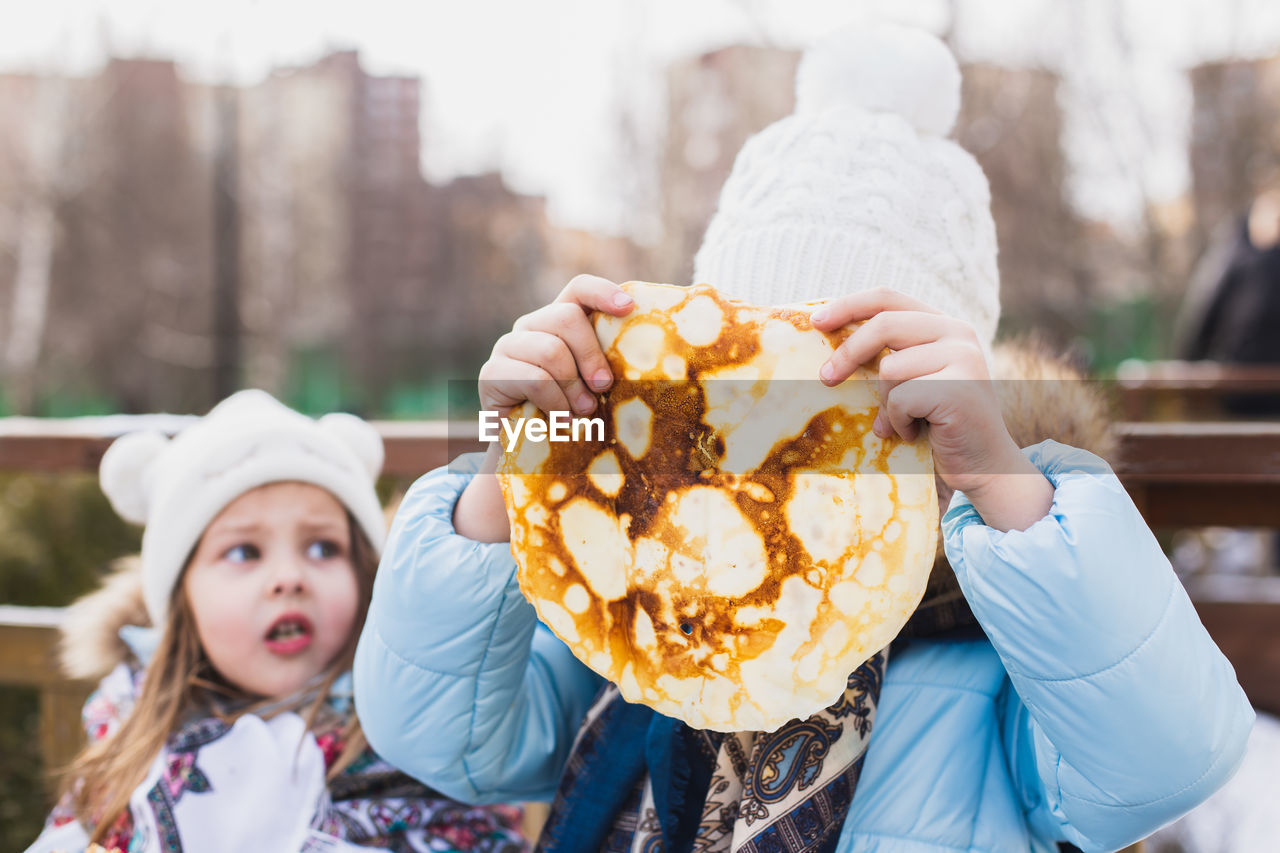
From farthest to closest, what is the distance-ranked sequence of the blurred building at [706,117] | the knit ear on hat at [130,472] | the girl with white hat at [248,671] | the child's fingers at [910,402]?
the blurred building at [706,117] < the knit ear on hat at [130,472] < the girl with white hat at [248,671] < the child's fingers at [910,402]

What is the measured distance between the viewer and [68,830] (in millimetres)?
1213

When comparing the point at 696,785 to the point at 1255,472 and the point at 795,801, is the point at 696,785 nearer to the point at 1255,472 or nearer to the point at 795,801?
the point at 795,801

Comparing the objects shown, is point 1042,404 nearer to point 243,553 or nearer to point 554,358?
point 554,358

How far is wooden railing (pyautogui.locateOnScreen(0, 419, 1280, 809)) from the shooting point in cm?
128

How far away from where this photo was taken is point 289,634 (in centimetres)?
128

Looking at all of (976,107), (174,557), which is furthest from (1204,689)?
(976,107)

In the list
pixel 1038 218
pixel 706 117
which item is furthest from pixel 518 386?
pixel 706 117

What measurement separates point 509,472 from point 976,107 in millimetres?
7801

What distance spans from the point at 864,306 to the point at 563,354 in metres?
0.25

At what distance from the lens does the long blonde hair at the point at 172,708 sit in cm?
121

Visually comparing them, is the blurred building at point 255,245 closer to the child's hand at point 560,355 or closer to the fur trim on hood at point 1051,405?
the fur trim on hood at point 1051,405

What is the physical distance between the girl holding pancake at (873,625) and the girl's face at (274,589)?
0.34 m

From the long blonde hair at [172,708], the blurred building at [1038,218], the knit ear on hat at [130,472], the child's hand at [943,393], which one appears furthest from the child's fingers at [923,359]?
the blurred building at [1038,218]

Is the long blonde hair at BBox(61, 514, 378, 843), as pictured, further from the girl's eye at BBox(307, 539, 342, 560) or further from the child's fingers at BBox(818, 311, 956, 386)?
the child's fingers at BBox(818, 311, 956, 386)
